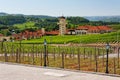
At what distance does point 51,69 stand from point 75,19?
11605 centimetres

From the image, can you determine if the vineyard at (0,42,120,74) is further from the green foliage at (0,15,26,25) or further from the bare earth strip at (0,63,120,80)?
the green foliage at (0,15,26,25)

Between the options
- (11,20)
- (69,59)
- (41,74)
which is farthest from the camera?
(11,20)

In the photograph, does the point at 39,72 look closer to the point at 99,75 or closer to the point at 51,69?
the point at 51,69

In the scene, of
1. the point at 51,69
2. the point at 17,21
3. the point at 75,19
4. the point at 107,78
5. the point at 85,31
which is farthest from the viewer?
the point at 17,21

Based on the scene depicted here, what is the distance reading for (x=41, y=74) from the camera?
1317cm

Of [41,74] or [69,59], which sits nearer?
[41,74]

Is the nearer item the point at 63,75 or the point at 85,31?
the point at 63,75

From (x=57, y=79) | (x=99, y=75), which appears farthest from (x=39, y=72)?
(x=99, y=75)

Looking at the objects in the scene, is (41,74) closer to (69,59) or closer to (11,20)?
(69,59)

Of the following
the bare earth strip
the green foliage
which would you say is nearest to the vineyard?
the bare earth strip

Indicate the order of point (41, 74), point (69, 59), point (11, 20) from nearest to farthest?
1. point (41, 74)
2. point (69, 59)
3. point (11, 20)

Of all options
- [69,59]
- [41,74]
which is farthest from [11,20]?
[41,74]

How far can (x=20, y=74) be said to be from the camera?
1337 centimetres

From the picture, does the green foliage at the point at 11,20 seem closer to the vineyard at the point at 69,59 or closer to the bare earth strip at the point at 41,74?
the vineyard at the point at 69,59
